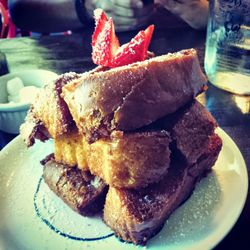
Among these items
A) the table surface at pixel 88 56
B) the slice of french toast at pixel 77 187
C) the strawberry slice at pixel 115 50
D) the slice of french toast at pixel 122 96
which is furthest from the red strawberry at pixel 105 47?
the table surface at pixel 88 56

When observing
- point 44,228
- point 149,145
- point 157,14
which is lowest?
point 157,14

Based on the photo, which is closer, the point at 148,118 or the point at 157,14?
the point at 148,118

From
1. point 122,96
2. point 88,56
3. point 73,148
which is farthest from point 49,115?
point 88,56

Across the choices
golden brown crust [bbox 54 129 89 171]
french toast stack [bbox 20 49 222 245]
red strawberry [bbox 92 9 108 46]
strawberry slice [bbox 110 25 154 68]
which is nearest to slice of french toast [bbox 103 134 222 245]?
french toast stack [bbox 20 49 222 245]

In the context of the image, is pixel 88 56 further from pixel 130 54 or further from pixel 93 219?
pixel 93 219

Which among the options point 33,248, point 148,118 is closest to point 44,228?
point 33,248

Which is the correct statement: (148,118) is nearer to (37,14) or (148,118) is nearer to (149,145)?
(149,145)

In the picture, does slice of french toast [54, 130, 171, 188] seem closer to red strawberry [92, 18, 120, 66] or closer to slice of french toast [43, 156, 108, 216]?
slice of french toast [43, 156, 108, 216]
